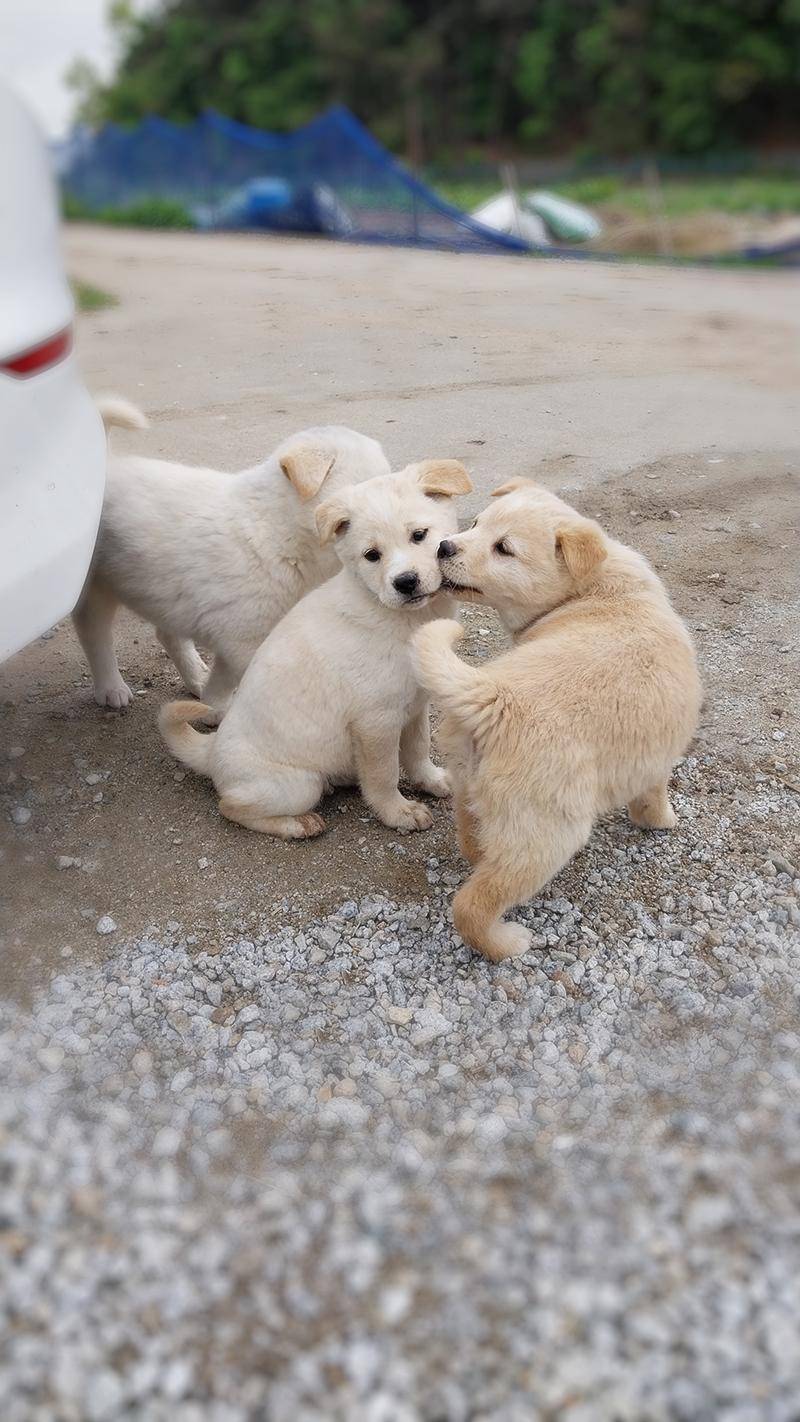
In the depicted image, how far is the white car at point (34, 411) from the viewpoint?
2449 millimetres

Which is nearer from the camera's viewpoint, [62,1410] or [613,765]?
[62,1410]

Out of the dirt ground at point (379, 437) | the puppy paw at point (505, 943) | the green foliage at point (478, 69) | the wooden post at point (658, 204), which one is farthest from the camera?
the green foliage at point (478, 69)

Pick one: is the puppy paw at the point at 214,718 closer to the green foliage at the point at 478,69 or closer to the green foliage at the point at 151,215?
the green foliage at the point at 478,69

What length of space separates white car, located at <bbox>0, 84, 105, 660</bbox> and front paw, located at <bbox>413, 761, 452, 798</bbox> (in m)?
1.34

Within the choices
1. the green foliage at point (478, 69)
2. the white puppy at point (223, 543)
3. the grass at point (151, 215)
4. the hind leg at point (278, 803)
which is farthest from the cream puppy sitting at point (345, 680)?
the grass at point (151, 215)

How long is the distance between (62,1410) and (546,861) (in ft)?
4.83

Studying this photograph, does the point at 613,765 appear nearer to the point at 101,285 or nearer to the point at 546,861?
the point at 546,861

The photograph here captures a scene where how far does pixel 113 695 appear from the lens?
396 centimetres

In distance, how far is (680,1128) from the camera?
2221 millimetres

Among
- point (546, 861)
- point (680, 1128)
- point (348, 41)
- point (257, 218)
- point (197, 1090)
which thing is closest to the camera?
point (680, 1128)

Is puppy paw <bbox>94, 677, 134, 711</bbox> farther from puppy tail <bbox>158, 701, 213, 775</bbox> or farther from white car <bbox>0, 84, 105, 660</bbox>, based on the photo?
white car <bbox>0, 84, 105, 660</bbox>

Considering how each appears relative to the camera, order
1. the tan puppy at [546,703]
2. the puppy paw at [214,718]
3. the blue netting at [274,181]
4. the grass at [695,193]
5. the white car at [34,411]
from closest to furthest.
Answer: the white car at [34,411]
the tan puppy at [546,703]
the puppy paw at [214,718]
the blue netting at [274,181]
the grass at [695,193]

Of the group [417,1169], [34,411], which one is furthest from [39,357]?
[417,1169]

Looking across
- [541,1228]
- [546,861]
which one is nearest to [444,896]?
[546,861]
